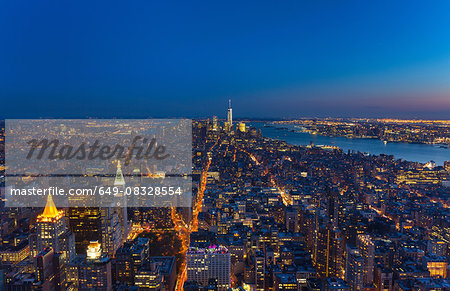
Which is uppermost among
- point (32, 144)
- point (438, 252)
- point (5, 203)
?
point (32, 144)

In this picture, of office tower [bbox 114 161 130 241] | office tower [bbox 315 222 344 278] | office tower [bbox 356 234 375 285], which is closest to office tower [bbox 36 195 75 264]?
office tower [bbox 114 161 130 241]

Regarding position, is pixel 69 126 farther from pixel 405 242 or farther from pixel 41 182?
pixel 405 242

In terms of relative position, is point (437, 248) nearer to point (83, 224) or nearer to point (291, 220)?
point (291, 220)

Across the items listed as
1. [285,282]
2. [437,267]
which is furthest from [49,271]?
[437,267]

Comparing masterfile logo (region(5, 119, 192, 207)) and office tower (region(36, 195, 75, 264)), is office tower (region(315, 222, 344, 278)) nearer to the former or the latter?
masterfile logo (region(5, 119, 192, 207))

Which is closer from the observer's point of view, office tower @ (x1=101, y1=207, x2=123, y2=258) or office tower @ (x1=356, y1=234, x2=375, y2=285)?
office tower @ (x1=356, y1=234, x2=375, y2=285)

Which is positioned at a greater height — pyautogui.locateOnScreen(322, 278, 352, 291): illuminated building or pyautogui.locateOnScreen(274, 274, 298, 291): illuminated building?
pyautogui.locateOnScreen(322, 278, 352, 291): illuminated building

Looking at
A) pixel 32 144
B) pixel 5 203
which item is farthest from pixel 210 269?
pixel 32 144
